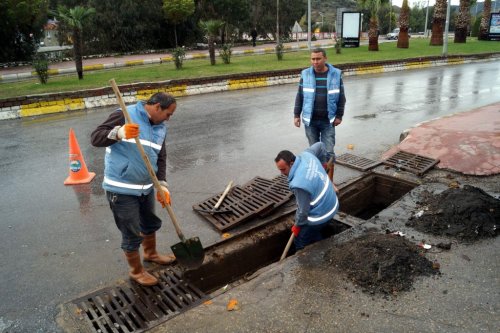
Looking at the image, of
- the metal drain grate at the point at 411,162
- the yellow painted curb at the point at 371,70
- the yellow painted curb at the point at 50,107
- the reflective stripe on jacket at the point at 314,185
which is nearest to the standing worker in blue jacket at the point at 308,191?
the reflective stripe on jacket at the point at 314,185

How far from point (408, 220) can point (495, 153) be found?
8.48 ft

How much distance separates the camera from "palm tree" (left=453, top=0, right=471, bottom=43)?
28.1 metres

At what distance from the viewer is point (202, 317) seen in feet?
9.90

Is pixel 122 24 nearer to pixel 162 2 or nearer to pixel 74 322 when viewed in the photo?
pixel 162 2

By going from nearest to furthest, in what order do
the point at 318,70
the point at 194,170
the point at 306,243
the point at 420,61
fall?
the point at 306,243, the point at 318,70, the point at 194,170, the point at 420,61

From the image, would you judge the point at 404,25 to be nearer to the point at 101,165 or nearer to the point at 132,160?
the point at 101,165

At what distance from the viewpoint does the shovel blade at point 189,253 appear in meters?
3.47

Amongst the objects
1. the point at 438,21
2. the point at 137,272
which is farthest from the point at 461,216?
the point at 438,21

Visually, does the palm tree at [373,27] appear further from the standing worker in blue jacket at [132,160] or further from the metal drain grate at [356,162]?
the standing worker in blue jacket at [132,160]

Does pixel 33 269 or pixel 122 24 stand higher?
pixel 122 24

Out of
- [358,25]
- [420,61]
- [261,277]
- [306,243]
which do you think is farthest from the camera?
[358,25]

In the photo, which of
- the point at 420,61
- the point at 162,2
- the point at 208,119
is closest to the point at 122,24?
the point at 162,2

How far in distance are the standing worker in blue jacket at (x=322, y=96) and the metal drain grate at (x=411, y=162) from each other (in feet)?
4.52

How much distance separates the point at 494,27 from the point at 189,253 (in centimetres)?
3631
